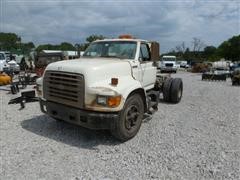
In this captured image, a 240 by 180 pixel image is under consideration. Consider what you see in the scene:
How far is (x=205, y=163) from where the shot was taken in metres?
3.95

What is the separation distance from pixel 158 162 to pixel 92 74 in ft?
6.57

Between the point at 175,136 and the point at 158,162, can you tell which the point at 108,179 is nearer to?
the point at 158,162

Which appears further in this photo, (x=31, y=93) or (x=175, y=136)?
(x=31, y=93)

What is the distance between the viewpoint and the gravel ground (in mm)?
3639

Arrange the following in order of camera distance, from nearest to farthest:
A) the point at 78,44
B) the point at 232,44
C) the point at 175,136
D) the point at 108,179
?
the point at 108,179 → the point at 175,136 → the point at 78,44 → the point at 232,44

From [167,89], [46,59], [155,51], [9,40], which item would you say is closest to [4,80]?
[46,59]

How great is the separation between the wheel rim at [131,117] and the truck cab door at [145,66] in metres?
1.11

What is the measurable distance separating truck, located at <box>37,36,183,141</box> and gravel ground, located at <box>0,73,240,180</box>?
481mm

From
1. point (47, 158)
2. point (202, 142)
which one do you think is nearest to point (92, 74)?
point (47, 158)

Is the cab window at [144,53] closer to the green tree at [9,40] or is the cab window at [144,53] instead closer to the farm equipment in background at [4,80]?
the farm equipment in background at [4,80]

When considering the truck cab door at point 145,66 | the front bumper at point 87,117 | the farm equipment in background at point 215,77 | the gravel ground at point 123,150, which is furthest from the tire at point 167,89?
the farm equipment in background at point 215,77

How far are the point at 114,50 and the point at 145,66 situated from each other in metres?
0.90

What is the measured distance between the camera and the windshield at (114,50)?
5754 mm

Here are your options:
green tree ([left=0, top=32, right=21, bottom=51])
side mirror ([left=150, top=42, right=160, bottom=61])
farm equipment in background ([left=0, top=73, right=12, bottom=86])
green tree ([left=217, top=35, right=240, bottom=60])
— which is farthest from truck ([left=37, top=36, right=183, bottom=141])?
green tree ([left=217, top=35, right=240, bottom=60])
